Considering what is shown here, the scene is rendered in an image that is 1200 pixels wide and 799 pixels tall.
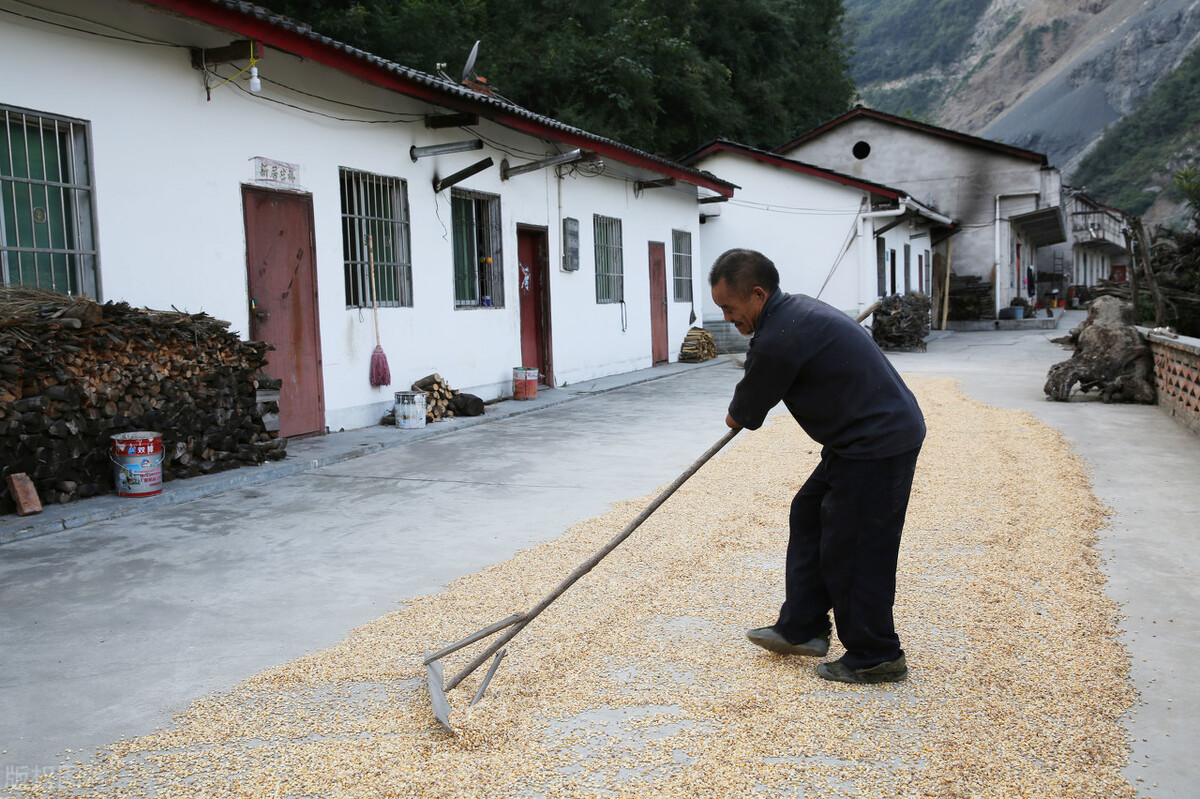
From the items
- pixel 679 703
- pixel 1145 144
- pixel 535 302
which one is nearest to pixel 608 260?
pixel 535 302

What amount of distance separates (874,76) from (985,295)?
2739 inches

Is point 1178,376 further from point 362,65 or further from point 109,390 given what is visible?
point 109,390

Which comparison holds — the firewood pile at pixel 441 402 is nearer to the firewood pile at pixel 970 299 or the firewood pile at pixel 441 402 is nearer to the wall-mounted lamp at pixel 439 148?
the wall-mounted lamp at pixel 439 148

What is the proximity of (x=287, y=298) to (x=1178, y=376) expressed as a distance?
812 centimetres


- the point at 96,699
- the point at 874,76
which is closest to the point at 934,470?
the point at 96,699

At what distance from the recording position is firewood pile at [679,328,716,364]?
A: 55.9 ft

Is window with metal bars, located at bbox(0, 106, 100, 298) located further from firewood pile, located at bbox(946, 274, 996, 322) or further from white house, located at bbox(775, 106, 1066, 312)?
firewood pile, located at bbox(946, 274, 996, 322)

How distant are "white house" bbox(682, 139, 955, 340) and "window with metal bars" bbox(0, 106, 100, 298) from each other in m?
14.6

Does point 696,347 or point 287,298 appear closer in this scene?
point 287,298

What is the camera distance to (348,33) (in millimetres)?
19500

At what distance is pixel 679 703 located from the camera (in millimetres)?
2986

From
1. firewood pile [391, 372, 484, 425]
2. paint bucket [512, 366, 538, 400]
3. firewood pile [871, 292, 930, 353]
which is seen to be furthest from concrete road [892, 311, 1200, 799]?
firewood pile [871, 292, 930, 353]

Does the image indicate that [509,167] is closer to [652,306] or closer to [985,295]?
[652,306]

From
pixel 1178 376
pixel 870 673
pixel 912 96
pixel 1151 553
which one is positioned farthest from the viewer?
pixel 912 96
